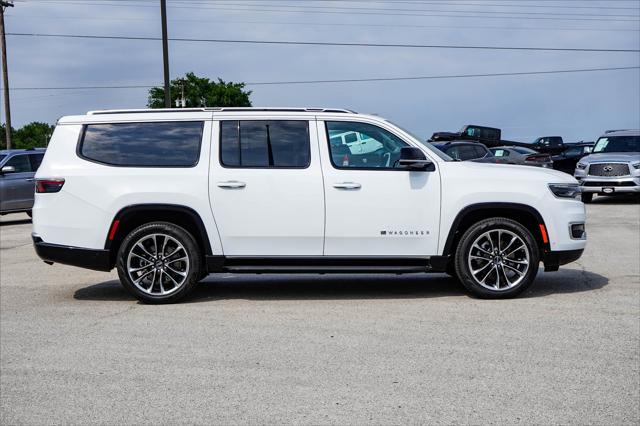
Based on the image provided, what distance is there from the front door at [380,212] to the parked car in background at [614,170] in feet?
49.8

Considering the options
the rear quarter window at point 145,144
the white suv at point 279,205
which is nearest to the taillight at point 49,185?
the white suv at point 279,205

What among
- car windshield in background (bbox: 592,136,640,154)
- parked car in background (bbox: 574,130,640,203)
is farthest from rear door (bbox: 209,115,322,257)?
car windshield in background (bbox: 592,136,640,154)

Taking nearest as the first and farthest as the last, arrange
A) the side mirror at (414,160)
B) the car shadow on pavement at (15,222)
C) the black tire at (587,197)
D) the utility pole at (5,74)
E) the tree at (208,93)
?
the side mirror at (414,160)
the car shadow on pavement at (15,222)
the black tire at (587,197)
the utility pole at (5,74)
the tree at (208,93)

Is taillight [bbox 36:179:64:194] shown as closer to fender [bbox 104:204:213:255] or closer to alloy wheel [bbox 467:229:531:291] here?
Answer: fender [bbox 104:204:213:255]

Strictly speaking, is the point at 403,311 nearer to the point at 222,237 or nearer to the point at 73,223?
the point at 222,237

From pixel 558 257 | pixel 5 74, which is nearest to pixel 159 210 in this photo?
pixel 558 257

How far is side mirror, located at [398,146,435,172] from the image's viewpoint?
7.82 m

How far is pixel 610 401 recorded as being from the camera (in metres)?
4.89

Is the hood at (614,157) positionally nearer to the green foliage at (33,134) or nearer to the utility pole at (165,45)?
the utility pole at (165,45)

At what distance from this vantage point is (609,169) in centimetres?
2183

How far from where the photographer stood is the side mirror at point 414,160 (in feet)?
25.7

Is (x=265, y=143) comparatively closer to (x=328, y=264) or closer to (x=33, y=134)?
(x=328, y=264)

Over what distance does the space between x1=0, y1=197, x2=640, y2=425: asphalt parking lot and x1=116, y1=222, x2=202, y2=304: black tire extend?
0.56 feet

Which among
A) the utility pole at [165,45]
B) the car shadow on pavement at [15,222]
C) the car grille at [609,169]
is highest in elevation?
the utility pole at [165,45]
